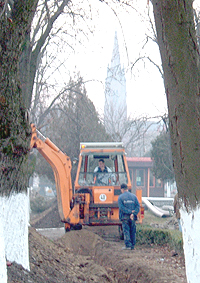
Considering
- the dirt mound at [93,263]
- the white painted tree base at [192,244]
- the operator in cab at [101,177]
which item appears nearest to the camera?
the white painted tree base at [192,244]

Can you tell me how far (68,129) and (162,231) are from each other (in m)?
11.5

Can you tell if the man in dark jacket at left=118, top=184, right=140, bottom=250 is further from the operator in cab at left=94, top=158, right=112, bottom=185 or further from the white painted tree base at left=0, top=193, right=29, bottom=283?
the white painted tree base at left=0, top=193, right=29, bottom=283

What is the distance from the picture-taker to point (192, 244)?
3996mm

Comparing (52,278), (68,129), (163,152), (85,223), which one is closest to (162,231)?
(85,223)

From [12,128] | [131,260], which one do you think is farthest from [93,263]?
[12,128]

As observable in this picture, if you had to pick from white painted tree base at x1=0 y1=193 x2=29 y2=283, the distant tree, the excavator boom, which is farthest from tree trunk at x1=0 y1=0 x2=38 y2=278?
the distant tree

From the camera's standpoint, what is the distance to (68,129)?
71.4ft

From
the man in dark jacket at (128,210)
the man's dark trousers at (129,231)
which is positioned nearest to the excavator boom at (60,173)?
the man in dark jacket at (128,210)

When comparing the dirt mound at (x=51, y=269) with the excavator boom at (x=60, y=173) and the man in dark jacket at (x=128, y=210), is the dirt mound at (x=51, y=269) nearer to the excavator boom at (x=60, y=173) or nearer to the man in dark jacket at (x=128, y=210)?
the man in dark jacket at (x=128, y=210)

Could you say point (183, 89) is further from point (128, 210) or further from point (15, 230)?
point (128, 210)

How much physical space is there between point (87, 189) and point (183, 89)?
29.1ft

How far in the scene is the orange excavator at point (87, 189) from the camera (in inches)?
459

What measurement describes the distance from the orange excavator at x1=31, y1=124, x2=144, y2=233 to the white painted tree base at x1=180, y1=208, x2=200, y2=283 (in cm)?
723

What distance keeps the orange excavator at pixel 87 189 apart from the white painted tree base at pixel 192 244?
23.7ft
